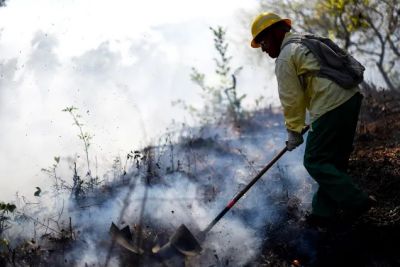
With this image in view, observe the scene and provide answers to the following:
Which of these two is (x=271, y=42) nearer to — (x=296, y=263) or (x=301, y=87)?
(x=301, y=87)

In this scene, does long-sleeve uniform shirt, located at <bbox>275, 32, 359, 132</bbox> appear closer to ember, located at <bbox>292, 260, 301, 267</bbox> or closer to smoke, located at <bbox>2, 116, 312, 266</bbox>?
ember, located at <bbox>292, 260, 301, 267</bbox>

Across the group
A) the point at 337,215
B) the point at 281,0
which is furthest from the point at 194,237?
the point at 281,0

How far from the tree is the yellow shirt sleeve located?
692 centimetres

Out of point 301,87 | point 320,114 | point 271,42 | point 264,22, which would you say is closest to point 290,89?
point 301,87

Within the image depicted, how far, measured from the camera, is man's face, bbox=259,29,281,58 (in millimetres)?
3922

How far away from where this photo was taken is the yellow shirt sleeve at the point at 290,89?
3705 mm

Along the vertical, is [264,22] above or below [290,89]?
above

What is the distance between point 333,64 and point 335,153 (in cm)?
80

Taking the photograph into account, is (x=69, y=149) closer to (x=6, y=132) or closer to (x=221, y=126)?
(x=6, y=132)

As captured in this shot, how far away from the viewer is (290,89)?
12.2 feet

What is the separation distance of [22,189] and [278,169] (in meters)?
4.30

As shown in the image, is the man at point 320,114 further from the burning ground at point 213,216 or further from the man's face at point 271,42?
the burning ground at point 213,216

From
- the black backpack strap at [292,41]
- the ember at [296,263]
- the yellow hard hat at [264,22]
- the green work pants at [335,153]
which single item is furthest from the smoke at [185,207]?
the yellow hard hat at [264,22]

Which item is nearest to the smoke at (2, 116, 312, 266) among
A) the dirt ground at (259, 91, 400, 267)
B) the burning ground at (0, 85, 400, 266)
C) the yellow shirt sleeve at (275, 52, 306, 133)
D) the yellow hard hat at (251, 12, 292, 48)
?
the burning ground at (0, 85, 400, 266)
